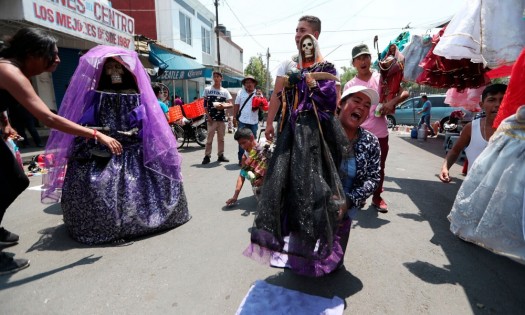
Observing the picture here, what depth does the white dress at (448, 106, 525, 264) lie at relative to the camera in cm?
164

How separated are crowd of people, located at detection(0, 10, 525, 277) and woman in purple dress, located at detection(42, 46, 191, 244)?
0.01m

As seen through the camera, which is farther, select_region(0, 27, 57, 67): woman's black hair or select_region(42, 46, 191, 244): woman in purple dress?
select_region(42, 46, 191, 244): woman in purple dress

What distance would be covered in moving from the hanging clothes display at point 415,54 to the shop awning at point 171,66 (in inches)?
365

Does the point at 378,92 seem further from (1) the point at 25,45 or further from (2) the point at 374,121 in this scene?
(1) the point at 25,45

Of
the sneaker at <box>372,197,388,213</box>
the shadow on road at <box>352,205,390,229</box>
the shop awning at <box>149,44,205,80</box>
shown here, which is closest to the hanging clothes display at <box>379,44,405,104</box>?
the sneaker at <box>372,197,388,213</box>

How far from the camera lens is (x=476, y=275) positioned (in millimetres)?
2387

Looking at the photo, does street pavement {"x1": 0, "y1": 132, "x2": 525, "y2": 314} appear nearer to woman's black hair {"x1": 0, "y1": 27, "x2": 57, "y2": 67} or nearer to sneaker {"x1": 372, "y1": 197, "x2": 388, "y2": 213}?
sneaker {"x1": 372, "y1": 197, "x2": 388, "y2": 213}

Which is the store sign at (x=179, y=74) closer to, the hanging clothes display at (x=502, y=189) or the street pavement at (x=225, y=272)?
the street pavement at (x=225, y=272)

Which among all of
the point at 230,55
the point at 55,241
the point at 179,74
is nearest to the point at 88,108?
the point at 55,241

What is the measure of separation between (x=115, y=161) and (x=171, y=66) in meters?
10.7

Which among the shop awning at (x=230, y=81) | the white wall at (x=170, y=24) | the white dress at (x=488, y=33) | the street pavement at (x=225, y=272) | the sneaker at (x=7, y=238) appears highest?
the white wall at (x=170, y=24)

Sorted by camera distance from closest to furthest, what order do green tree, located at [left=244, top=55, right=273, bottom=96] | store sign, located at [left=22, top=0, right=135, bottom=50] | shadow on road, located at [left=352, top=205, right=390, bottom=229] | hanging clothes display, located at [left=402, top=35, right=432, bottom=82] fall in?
shadow on road, located at [left=352, top=205, right=390, bottom=229], hanging clothes display, located at [left=402, top=35, right=432, bottom=82], store sign, located at [left=22, top=0, right=135, bottom=50], green tree, located at [left=244, top=55, right=273, bottom=96]

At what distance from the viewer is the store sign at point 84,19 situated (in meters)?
6.98

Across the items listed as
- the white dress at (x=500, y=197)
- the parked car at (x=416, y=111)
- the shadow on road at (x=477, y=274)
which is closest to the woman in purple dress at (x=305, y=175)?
the white dress at (x=500, y=197)
